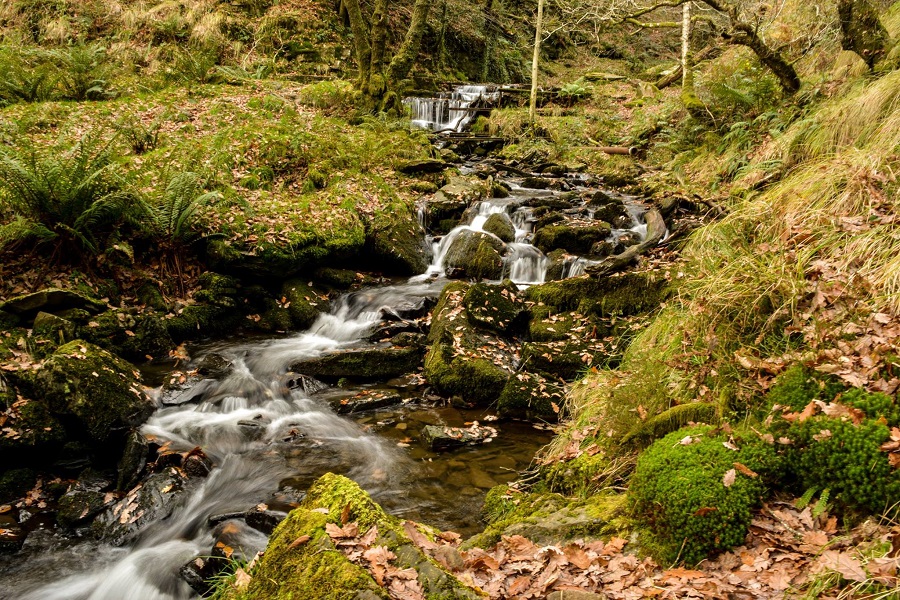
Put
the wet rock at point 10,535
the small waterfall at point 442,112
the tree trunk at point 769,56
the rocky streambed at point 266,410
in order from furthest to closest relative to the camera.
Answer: the small waterfall at point 442,112 → the tree trunk at point 769,56 → the rocky streambed at point 266,410 → the wet rock at point 10,535

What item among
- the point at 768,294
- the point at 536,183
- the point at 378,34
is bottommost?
the point at 768,294

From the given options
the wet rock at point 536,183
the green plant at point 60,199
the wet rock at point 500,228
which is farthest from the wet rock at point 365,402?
the wet rock at point 536,183

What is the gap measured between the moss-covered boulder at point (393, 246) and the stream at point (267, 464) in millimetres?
2355

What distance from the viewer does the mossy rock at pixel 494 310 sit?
7.61 metres

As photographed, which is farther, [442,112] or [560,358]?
[442,112]

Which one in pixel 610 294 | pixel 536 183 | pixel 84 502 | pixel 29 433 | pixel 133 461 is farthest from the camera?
pixel 536 183

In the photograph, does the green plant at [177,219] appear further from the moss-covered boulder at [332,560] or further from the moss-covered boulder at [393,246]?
the moss-covered boulder at [332,560]

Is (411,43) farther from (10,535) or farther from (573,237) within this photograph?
(10,535)

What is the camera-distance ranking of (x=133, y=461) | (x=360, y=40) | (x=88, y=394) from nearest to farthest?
(x=133, y=461)
(x=88, y=394)
(x=360, y=40)

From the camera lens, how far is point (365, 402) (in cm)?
661

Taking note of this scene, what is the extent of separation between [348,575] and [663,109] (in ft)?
56.3

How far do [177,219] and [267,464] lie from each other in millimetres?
4580

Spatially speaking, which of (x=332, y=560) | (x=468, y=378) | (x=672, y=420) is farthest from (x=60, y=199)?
(x=672, y=420)

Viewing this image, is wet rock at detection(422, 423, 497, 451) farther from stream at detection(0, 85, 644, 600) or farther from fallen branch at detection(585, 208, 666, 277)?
fallen branch at detection(585, 208, 666, 277)
